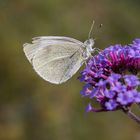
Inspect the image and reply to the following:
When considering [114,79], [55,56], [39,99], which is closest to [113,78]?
[114,79]

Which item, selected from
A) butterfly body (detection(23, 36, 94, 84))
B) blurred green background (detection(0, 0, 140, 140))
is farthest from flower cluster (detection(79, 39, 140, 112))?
blurred green background (detection(0, 0, 140, 140))

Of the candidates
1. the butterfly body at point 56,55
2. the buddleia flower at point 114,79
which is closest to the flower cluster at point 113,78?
the buddleia flower at point 114,79

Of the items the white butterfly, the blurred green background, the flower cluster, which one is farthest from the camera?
the blurred green background

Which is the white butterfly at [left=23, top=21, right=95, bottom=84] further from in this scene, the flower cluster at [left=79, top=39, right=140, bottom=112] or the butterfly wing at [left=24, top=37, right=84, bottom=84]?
the flower cluster at [left=79, top=39, right=140, bottom=112]

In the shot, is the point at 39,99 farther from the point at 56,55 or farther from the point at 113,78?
the point at 113,78

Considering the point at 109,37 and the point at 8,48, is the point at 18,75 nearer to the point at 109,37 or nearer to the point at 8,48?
the point at 8,48

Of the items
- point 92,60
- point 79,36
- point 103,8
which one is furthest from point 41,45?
point 103,8
